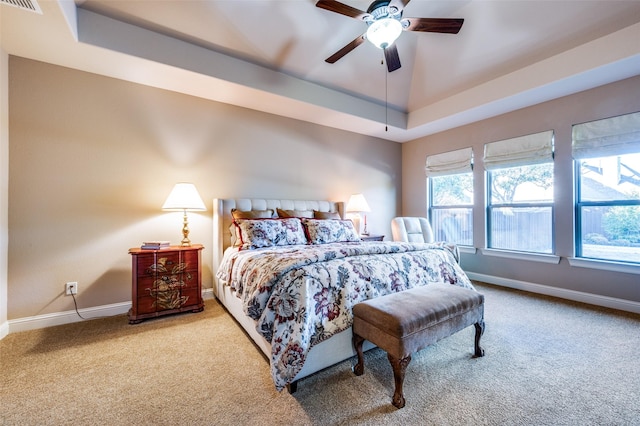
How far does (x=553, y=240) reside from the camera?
11.2 ft

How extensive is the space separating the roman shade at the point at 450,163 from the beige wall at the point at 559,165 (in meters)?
0.09

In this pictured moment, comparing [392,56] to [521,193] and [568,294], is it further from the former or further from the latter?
[568,294]

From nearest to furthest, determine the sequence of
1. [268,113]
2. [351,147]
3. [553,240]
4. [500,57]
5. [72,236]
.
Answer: [72,236] < [500,57] < [553,240] < [268,113] < [351,147]

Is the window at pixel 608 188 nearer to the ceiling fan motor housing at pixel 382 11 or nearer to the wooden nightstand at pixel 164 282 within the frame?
the ceiling fan motor housing at pixel 382 11

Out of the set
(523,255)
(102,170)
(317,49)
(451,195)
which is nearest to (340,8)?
(317,49)

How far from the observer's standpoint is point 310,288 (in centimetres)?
164

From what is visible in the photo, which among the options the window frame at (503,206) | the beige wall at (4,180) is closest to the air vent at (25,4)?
the beige wall at (4,180)

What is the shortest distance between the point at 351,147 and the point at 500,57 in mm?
2276

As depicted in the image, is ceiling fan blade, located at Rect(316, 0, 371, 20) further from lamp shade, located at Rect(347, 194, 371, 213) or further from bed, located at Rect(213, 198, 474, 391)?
lamp shade, located at Rect(347, 194, 371, 213)

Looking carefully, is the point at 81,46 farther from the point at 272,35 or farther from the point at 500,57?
the point at 500,57

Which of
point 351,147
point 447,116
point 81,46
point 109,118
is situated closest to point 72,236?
point 109,118

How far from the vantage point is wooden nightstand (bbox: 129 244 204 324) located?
2533 mm

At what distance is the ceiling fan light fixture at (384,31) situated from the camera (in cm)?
192

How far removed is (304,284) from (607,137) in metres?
3.82
